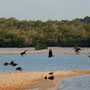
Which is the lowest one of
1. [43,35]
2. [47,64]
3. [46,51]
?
[47,64]

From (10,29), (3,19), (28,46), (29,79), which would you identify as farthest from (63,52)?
(29,79)

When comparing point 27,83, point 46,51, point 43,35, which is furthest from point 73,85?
point 43,35

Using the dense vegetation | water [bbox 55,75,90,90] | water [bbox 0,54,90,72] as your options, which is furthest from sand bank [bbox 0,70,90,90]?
the dense vegetation

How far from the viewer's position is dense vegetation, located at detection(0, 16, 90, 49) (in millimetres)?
118688

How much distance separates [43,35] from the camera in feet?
424

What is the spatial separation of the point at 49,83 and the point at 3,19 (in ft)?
423

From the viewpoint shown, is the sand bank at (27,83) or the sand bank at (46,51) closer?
the sand bank at (27,83)

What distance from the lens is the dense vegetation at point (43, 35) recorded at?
389 feet

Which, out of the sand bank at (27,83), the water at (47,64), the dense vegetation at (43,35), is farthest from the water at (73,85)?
the dense vegetation at (43,35)

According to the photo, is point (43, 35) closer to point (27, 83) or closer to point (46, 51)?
point (46, 51)

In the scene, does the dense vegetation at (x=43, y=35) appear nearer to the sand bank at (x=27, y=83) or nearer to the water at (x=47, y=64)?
the water at (x=47, y=64)

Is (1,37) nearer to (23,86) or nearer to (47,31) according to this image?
(47,31)

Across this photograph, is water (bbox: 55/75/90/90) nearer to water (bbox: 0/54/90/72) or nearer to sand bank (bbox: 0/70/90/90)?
sand bank (bbox: 0/70/90/90)

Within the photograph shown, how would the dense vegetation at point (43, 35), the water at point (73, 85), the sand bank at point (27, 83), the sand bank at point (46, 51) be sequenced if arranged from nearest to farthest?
the sand bank at point (27, 83) → the water at point (73, 85) → the sand bank at point (46, 51) → the dense vegetation at point (43, 35)
